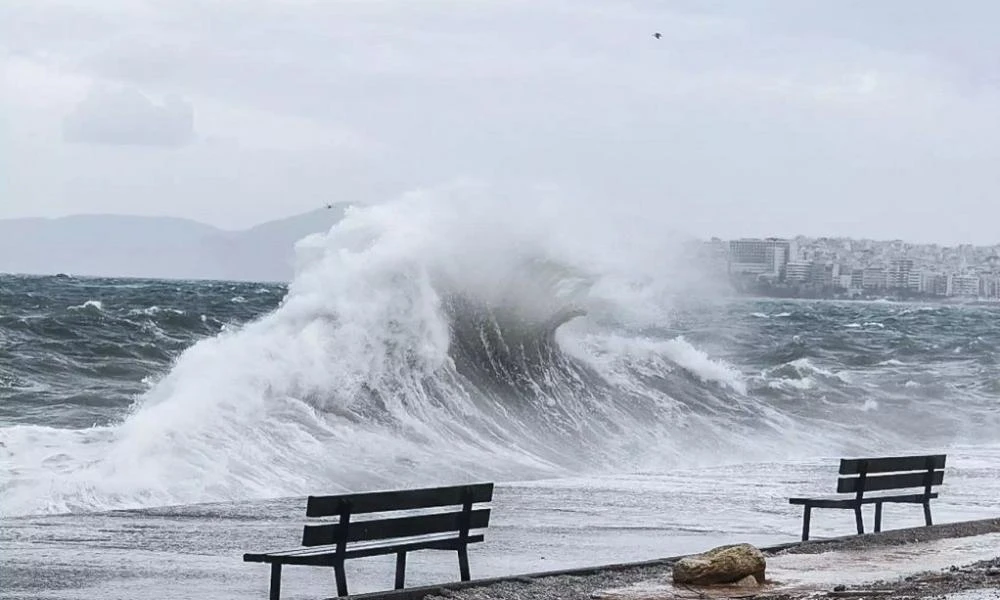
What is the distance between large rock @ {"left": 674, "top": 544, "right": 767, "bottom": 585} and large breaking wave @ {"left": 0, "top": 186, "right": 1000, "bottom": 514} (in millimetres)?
6111

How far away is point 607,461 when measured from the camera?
20531mm

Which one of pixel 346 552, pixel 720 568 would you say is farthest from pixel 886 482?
pixel 346 552

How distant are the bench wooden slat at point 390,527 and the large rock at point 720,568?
1.31 metres

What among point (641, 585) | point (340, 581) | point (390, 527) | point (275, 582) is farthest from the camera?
point (641, 585)

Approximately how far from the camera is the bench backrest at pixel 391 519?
8.81 metres

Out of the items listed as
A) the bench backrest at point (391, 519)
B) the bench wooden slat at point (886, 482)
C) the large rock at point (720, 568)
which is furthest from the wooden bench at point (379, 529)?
the bench wooden slat at point (886, 482)

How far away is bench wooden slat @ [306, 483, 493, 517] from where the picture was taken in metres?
8.80

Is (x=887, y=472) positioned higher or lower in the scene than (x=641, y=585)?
higher

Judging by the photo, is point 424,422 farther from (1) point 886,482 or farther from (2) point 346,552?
(2) point 346,552

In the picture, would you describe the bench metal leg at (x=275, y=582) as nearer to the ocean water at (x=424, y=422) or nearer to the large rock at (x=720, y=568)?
the ocean water at (x=424, y=422)

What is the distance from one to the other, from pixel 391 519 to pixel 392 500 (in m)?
0.15

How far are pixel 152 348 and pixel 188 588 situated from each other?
68.9ft

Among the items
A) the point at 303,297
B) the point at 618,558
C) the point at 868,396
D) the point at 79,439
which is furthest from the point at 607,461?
the point at 868,396

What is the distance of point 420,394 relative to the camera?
2164 centimetres
